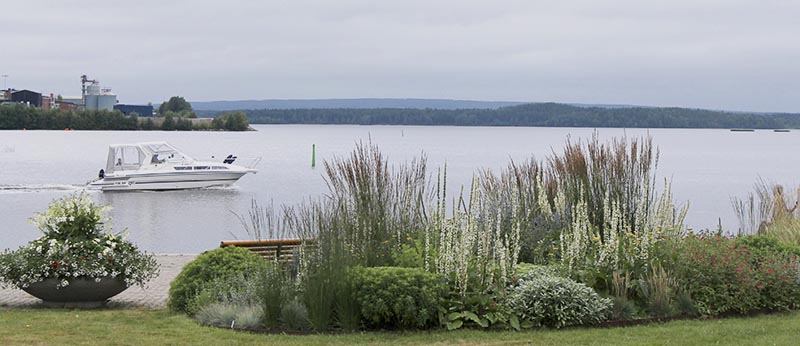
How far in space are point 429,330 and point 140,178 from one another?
48233 mm

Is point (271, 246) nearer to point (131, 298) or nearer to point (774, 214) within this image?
point (131, 298)

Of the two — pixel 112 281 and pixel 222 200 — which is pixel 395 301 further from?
pixel 222 200

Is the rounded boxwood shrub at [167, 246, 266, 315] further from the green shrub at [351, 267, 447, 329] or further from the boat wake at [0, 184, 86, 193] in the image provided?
the boat wake at [0, 184, 86, 193]

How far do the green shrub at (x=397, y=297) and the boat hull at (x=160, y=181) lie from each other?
4704cm

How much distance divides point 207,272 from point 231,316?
4.65ft

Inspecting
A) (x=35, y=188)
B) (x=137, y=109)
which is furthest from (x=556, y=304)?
(x=137, y=109)

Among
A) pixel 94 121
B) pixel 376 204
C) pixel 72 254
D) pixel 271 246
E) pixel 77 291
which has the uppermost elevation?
pixel 376 204

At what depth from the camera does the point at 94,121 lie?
173m

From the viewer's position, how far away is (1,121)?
609 feet

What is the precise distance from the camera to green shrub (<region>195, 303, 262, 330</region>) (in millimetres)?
9508

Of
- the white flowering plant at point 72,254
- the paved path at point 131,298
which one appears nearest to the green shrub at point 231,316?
the white flowering plant at point 72,254

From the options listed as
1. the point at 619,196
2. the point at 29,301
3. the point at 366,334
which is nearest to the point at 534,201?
the point at 619,196

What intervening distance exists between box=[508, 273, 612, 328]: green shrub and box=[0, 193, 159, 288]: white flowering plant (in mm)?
4479

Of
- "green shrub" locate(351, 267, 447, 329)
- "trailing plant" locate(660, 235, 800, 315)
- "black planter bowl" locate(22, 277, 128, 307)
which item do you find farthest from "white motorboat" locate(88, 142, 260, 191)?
"green shrub" locate(351, 267, 447, 329)
